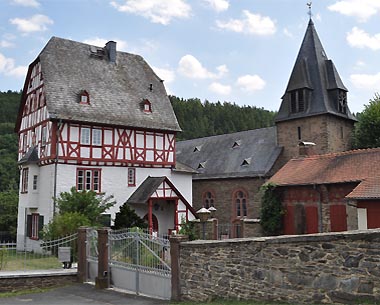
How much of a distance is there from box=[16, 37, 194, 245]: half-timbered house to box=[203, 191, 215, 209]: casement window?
5.60 m

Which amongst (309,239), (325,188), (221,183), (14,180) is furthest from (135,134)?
(14,180)

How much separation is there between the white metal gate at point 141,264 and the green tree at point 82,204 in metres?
9.09

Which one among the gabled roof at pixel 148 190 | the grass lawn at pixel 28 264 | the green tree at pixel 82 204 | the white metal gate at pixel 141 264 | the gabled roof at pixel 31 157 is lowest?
the grass lawn at pixel 28 264

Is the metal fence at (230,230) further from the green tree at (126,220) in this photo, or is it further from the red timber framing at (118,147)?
the green tree at (126,220)

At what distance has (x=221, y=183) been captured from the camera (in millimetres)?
35875

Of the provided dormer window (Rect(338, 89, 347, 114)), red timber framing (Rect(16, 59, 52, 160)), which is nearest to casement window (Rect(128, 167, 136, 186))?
red timber framing (Rect(16, 59, 52, 160))

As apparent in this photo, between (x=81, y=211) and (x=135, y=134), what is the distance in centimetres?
717

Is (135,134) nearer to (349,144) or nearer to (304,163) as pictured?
(304,163)

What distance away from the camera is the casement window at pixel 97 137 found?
27362 mm

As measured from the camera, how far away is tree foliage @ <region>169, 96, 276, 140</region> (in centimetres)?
7481

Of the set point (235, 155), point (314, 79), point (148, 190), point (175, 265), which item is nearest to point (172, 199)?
point (148, 190)

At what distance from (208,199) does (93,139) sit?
13.4 metres

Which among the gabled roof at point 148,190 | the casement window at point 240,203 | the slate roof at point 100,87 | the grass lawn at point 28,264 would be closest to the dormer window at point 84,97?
the slate roof at point 100,87

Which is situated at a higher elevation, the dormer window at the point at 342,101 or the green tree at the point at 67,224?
the dormer window at the point at 342,101
